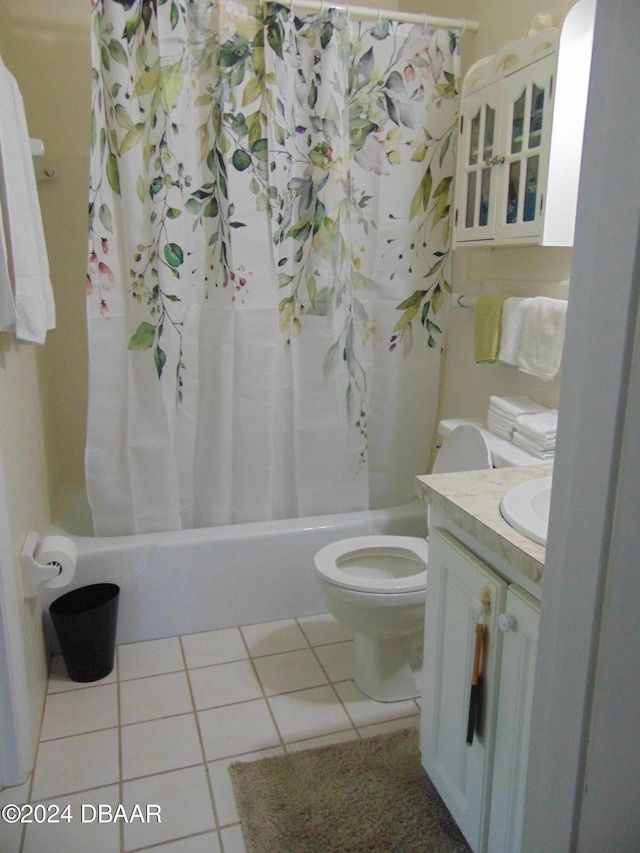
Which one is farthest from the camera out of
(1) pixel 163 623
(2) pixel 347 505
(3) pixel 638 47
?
(2) pixel 347 505

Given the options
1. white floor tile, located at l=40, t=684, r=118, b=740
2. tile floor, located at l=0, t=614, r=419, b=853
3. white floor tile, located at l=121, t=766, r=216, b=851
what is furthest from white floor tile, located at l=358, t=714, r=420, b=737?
white floor tile, located at l=40, t=684, r=118, b=740

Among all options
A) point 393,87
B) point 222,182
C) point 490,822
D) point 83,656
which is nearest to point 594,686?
point 490,822

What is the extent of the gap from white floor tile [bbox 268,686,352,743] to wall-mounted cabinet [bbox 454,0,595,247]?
4.69 feet

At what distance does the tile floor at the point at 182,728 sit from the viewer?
4.85 ft

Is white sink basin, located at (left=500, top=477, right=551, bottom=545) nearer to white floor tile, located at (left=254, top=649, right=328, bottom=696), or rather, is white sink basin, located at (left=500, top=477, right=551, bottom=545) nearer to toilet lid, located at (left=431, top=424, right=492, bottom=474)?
toilet lid, located at (left=431, top=424, right=492, bottom=474)

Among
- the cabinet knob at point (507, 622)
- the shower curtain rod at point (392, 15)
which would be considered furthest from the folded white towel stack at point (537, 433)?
the shower curtain rod at point (392, 15)

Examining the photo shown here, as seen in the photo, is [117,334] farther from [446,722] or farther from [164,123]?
[446,722]

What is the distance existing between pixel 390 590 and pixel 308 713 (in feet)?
1.51

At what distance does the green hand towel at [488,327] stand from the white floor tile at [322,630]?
103cm

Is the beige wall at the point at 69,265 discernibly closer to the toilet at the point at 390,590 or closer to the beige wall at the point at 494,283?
the beige wall at the point at 494,283

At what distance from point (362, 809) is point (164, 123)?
78.5 inches

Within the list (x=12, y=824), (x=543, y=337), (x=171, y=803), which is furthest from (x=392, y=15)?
(x=12, y=824)

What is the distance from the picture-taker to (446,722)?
1.37 metres

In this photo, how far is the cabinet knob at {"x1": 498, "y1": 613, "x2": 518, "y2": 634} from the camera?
3.57 feet
